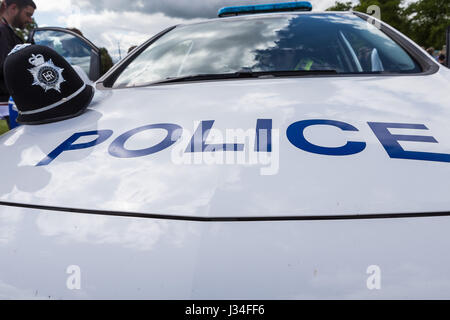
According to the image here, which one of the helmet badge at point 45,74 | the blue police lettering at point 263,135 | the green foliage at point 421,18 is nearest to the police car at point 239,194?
the blue police lettering at point 263,135

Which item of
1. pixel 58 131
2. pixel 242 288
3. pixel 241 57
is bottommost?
pixel 242 288

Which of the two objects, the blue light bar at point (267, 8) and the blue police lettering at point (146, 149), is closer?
the blue police lettering at point (146, 149)

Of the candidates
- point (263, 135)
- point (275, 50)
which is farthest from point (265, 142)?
point (275, 50)

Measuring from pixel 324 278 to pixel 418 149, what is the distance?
0.48m

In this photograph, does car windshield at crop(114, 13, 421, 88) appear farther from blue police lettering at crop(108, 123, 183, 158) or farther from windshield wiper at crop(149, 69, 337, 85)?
blue police lettering at crop(108, 123, 183, 158)

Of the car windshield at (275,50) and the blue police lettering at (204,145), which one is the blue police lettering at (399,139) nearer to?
the blue police lettering at (204,145)

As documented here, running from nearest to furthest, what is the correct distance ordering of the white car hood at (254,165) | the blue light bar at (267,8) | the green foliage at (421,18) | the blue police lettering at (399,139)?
the white car hood at (254,165) < the blue police lettering at (399,139) < the blue light bar at (267,8) < the green foliage at (421,18)

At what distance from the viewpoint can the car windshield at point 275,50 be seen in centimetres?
160

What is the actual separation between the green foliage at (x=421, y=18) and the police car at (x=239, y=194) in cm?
3768

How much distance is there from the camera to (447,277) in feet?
2.20

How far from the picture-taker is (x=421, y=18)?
38.2 meters

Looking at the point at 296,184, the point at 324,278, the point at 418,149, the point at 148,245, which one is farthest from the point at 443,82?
the point at 148,245

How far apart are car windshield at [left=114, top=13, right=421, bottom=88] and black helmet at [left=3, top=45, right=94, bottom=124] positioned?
0.27m

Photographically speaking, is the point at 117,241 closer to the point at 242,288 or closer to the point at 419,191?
the point at 242,288
